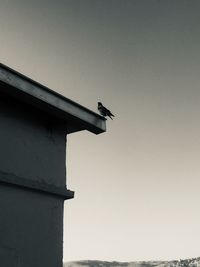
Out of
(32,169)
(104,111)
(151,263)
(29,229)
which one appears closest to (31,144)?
(32,169)

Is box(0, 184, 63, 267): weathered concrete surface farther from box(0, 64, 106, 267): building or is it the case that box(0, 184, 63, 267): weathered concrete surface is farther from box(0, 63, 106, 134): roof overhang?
box(0, 63, 106, 134): roof overhang

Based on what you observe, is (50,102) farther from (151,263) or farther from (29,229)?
(151,263)

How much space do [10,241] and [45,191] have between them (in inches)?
35.7

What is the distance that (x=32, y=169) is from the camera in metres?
5.51

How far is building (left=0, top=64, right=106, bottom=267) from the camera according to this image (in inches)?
195

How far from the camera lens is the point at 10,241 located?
4.84 meters

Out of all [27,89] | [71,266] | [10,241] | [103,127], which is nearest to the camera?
[10,241]

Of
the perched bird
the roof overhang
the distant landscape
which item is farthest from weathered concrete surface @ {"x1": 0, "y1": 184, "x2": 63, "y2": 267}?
the distant landscape

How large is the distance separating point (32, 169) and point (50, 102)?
1.04 m

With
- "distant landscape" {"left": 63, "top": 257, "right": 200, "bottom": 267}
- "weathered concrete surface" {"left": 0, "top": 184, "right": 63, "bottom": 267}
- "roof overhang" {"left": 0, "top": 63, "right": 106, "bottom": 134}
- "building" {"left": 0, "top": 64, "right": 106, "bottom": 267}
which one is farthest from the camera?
"distant landscape" {"left": 63, "top": 257, "right": 200, "bottom": 267}

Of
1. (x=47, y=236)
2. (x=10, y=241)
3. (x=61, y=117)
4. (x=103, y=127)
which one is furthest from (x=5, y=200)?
(x=103, y=127)

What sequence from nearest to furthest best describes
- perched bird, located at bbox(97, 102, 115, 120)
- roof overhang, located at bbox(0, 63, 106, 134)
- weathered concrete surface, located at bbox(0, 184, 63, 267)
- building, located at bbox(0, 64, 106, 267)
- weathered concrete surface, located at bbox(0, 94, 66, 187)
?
weathered concrete surface, located at bbox(0, 184, 63, 267)
building, located at bbox(0, 64, 106, 267)
roof overhang, located at bbox(0, 63, 106, 134)
weathered concrete surface, located at bbox(0, 94, 66, 187)
perched bird, located at bbox(97, 102, 115, 120)

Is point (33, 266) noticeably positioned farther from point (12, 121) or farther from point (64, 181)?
point (12, 121)

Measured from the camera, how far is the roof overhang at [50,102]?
5.10 metres
